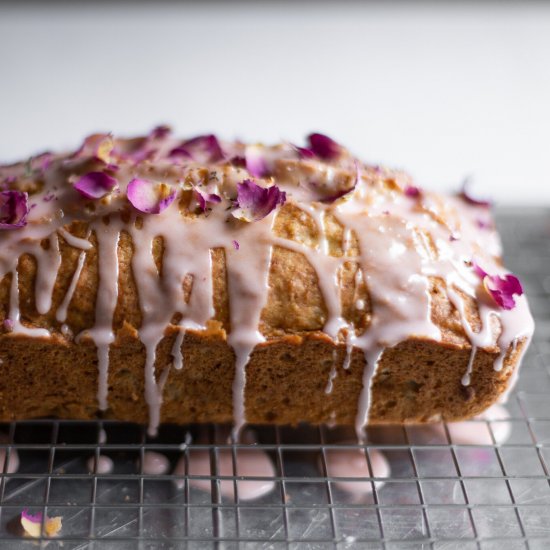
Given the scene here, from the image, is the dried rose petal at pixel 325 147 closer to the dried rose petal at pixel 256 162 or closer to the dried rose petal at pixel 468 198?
the dried rose petal at pixel 256 162

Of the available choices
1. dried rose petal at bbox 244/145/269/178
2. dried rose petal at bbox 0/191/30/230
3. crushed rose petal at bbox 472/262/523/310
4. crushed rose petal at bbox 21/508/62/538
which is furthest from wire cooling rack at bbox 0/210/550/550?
dried rose petal at bbox 244/145/269/178

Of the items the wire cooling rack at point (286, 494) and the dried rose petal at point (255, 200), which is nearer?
the wire cooling rack at point (286, 494)

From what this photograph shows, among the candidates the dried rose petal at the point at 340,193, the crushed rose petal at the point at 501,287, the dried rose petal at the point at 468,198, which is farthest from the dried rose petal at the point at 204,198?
the dried rose petal at the point at 468,198

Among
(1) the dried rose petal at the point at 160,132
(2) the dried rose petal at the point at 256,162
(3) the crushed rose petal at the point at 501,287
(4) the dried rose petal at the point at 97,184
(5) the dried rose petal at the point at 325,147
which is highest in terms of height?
(5) the dried rose petal at the point at 325,147

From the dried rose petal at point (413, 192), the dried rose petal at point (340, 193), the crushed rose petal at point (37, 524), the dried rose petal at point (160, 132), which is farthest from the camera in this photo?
the dried rose petal at point (160, 132)

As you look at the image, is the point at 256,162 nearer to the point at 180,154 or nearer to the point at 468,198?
the point at 180,154

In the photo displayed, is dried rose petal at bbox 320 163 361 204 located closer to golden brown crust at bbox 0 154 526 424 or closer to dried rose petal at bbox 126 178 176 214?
golden brown crust at bbox 0 154 526 424

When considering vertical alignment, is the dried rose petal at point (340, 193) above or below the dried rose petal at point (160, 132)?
above

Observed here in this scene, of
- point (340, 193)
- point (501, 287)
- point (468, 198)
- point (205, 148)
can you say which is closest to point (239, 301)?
point (340, 193)
